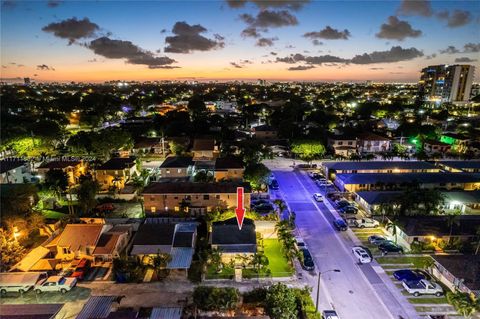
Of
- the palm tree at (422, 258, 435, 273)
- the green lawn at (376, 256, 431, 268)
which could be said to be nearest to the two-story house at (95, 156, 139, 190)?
the green lawn at (376, 256, 431, 268)

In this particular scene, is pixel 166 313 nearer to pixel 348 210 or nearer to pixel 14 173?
pixel 348 210

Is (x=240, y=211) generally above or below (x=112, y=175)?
above

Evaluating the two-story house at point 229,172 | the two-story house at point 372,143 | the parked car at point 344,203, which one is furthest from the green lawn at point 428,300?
the two-story house at point 372,143

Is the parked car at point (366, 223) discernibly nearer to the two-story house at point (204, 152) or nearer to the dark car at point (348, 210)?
the dark car at point (348, 210)

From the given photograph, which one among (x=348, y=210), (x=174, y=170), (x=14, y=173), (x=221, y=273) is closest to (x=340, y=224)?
(x=348, y=210)

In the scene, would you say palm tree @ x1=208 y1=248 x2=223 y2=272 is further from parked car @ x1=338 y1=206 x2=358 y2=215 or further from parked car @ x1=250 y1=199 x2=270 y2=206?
parked car @ x1=338 y1=206 x2=358 y2=215

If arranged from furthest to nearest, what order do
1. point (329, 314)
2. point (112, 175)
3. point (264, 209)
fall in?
1. point (112, 175)
2. point (264, 209)
3. point (329, 314)
